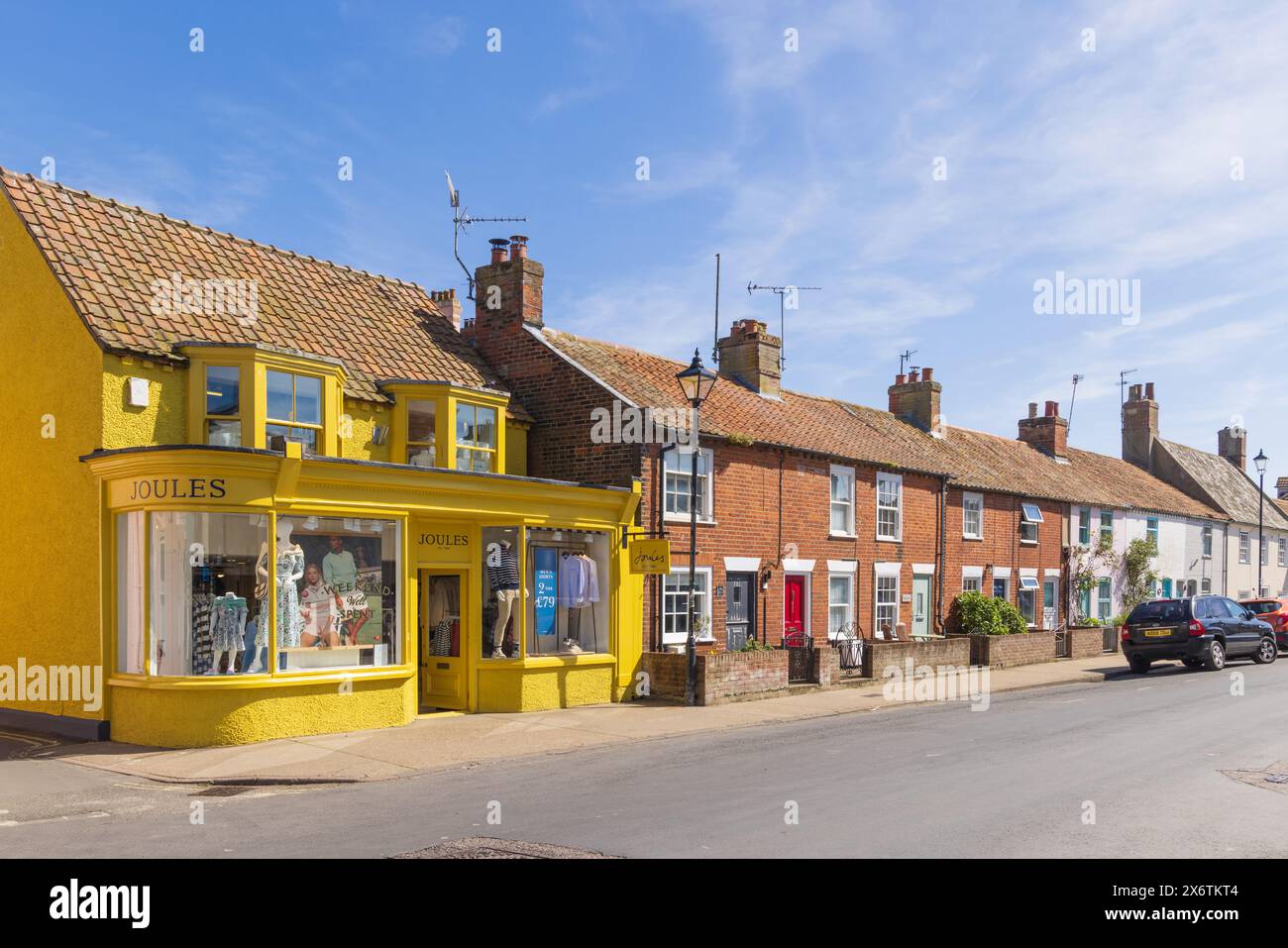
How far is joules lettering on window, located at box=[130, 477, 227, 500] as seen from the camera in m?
13.6

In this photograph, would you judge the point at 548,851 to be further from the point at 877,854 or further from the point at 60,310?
the point at 60,310

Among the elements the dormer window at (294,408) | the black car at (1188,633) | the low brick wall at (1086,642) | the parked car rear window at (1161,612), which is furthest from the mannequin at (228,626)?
the low brick wall at (1086,642)

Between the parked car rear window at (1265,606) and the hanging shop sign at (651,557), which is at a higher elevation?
the hanging shop sign at (651,557)

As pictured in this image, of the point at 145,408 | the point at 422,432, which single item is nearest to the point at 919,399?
the point at 422,432

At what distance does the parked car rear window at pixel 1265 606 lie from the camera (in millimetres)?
31375

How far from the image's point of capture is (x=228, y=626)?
45.8ft

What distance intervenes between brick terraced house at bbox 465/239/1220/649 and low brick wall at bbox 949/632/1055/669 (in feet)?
5.31

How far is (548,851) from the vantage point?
312 inches

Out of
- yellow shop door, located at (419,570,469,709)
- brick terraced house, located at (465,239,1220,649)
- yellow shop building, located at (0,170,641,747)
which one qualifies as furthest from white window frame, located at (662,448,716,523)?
yellow shop door, located at (419,570,469,709)

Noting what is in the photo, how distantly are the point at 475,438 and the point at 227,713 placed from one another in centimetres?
660

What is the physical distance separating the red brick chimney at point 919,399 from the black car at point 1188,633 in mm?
8804

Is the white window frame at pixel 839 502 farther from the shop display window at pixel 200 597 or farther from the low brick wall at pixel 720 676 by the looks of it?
the shop display window at pixel 200 597

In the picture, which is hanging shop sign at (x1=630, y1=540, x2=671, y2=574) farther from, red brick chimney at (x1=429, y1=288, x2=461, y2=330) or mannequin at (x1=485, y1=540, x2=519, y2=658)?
red brick chimney at (x1=429, y1=288, x2=461, y2=330)
